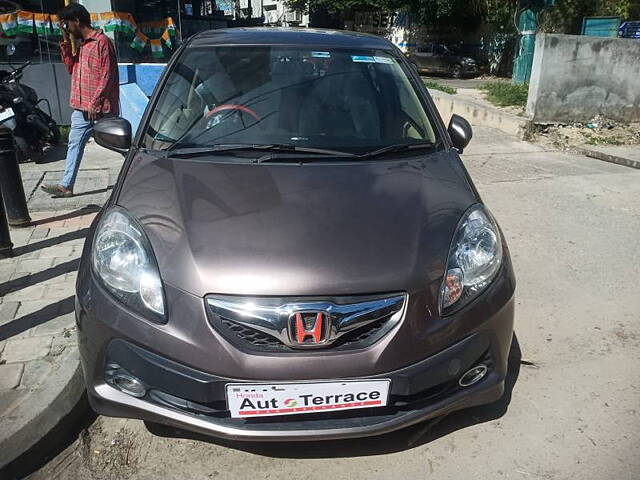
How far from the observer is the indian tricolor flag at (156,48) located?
10859 millimetres

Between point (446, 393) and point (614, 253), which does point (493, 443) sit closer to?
point (446, 393)

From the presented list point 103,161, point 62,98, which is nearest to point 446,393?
point 103,161

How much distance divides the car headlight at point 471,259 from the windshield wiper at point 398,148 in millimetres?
587

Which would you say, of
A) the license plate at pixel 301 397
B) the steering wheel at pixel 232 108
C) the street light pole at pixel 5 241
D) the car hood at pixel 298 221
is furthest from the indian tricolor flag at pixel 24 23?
the license plate at pixel 301 397

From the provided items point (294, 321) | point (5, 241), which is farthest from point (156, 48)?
point (294, 321)

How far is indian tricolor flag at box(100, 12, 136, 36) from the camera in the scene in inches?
376

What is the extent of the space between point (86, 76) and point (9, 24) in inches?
192

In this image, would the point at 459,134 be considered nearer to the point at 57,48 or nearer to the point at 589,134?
the point at 589,134

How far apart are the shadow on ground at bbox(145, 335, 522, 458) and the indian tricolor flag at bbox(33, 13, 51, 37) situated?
8.61 m

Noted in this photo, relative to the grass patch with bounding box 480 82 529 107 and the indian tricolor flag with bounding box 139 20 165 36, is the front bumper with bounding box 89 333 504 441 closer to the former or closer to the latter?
the grass patch with bounding box 480 82 529 107

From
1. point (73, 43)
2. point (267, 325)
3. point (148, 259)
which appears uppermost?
point (73, 43)

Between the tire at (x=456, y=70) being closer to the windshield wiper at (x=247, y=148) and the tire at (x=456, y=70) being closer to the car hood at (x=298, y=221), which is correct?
the car hood at (x=298, y=221)

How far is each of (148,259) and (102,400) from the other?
22.6 inches

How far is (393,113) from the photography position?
10.6ft
